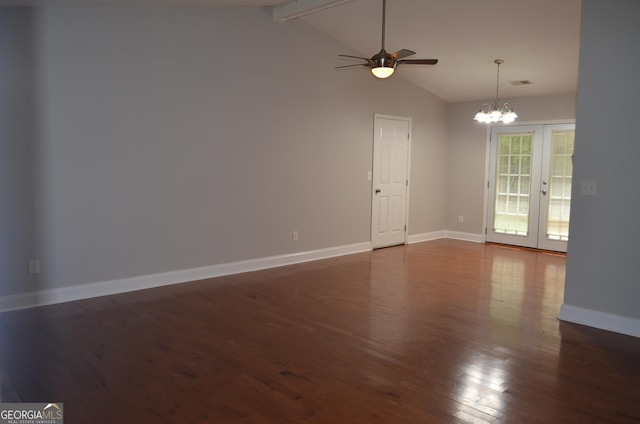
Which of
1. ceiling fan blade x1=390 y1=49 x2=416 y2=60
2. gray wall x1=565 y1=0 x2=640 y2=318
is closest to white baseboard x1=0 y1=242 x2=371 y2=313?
ceiling fan blade x1=390 y1=49 x2=416 y2=60

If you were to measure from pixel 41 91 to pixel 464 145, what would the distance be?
6.82 m

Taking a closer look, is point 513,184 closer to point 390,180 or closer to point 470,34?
point 390,180

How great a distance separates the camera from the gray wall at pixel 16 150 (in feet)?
13.4

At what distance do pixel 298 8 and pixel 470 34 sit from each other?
2124mm

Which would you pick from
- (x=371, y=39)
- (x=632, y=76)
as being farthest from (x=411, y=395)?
A: (x=371, y=39)

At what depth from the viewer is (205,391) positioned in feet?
9.05

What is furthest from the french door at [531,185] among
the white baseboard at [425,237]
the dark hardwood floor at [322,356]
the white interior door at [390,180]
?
the dark hardwood floor at [322,356]

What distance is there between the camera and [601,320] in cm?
395

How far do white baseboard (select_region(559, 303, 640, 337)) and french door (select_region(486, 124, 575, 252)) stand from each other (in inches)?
132

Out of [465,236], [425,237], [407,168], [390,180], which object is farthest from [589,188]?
[465,236]

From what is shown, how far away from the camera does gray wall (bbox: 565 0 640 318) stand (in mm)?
3748

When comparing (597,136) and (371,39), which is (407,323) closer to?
(597,136)

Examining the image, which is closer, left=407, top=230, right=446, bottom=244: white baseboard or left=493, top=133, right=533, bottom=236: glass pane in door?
left=493, top=133, right=533, bottom=236: glass pane in door

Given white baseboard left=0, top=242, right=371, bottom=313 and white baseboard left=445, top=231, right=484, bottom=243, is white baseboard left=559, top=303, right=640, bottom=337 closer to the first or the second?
white baseboard left=0, top=242, right=371, bottom=313
